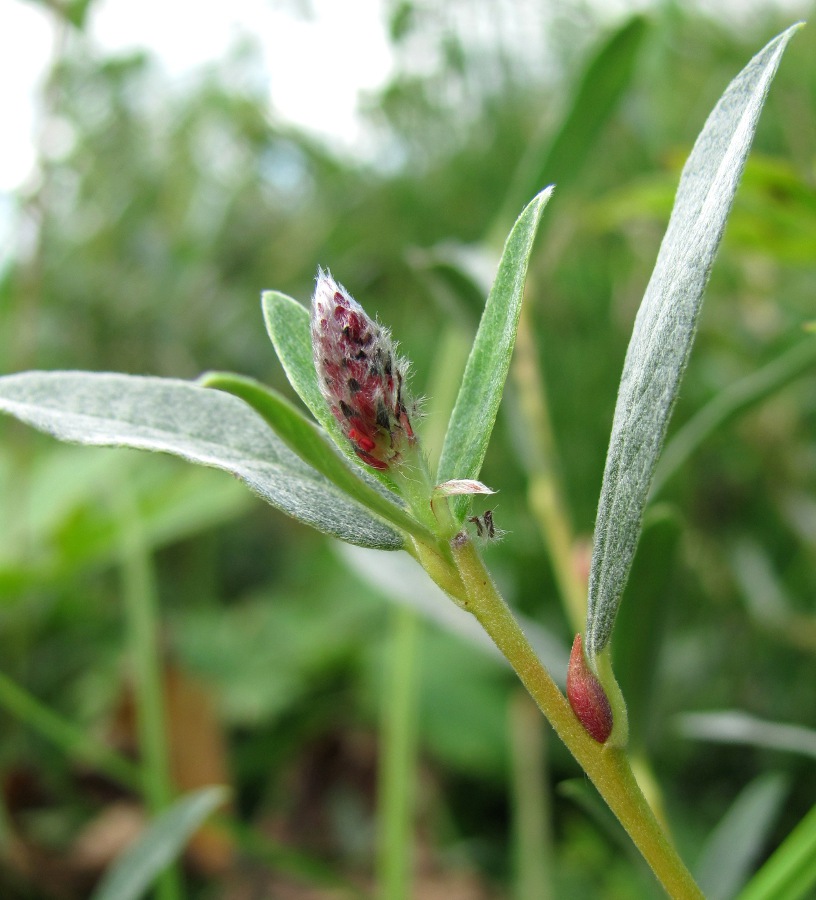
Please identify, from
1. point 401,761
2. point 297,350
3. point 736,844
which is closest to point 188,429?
point 297,350

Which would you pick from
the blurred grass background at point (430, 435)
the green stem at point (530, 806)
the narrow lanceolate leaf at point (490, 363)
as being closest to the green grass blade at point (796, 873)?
the blurred grass background at point (430, 435)

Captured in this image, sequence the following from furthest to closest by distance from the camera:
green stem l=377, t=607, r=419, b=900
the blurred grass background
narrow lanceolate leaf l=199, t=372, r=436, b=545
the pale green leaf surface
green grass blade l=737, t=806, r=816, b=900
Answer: the blurred grass background, green stem l=377, t=607, r=419, b=900, the pale green leaf surface, green grass blade l=737, t=806, r=816, b=900, narrow lanceolate leaf l=199, t=372, r=436, b=545

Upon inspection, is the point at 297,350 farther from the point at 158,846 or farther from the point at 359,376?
the point at 158,846

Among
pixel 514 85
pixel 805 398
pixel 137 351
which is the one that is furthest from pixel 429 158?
pixel 805 398

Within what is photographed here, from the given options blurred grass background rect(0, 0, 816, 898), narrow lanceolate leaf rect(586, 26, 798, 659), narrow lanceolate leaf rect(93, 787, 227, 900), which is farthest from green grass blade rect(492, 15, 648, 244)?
narrow lanceolate leaf rect(93, 787, 227, 900)

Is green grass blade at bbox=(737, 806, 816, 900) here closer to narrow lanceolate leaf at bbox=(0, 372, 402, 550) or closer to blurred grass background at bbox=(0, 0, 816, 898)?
blurred grass background at bbox=(0, 0, 816, 898)
